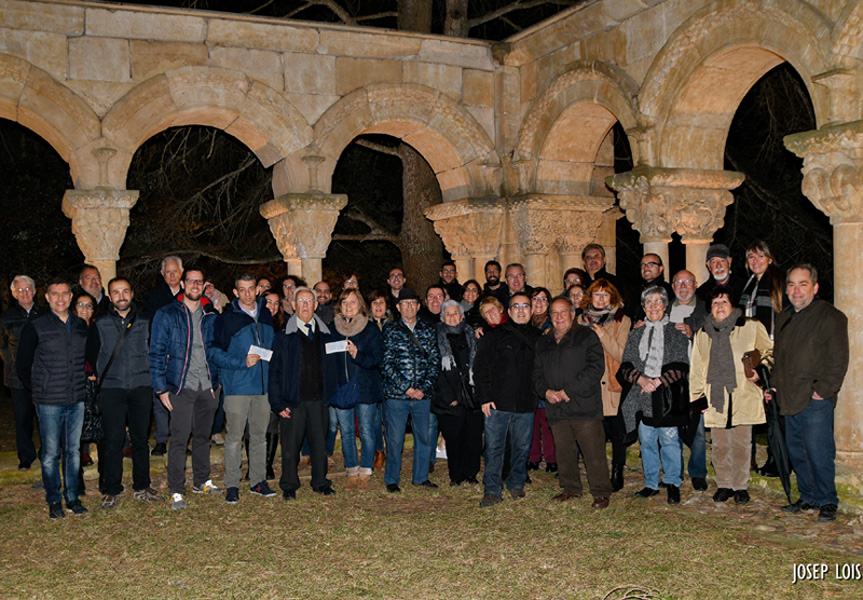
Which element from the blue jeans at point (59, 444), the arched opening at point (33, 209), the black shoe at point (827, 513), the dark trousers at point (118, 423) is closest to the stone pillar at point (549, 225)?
the black shoe at point (827, 513)

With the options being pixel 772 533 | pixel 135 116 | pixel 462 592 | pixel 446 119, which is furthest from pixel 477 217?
pixel 462 592

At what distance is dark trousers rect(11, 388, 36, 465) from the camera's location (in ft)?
22.8

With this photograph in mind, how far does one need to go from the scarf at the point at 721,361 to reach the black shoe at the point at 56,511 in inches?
169

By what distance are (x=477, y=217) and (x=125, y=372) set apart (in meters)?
4.24

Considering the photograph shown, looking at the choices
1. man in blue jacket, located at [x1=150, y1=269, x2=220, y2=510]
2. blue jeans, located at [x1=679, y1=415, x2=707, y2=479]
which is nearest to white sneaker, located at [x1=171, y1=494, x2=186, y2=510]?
man in blue jacket, located at [x1=150, y1=269, x2=220, y2=510]

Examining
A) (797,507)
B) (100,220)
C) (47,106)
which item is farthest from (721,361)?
(47,106)

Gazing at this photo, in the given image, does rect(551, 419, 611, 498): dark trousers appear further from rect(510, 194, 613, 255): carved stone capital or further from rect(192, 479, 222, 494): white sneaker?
rect(510, 194, 613, 255): carved stone capital

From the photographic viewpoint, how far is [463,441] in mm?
6621

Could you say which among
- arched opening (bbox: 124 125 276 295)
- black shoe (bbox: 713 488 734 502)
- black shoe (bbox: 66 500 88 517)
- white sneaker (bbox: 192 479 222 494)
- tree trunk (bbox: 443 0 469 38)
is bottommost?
black shoe (bbox: 66 500 88 517)

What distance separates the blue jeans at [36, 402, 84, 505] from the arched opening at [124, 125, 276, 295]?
19.9ft

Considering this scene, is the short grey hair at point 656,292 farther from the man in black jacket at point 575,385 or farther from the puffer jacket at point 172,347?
the puffer jacket at point 172,347

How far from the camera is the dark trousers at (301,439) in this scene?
20.4 ft

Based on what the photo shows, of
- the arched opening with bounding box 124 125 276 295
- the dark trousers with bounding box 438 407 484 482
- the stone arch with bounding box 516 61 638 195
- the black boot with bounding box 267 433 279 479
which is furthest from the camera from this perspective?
the arched opening with bounding box 124 125 276 295

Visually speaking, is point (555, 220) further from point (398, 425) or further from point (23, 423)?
point (23, 423)
